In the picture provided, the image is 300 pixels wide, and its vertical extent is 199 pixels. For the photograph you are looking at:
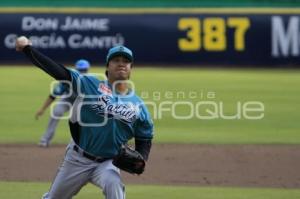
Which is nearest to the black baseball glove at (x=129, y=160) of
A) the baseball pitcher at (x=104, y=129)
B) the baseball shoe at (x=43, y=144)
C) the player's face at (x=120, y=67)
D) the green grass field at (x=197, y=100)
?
the baseball pitcher at (x=104, y=129)

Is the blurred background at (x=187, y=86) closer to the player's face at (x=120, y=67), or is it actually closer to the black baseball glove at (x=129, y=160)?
the black baseball glove at (x=129, y=160)

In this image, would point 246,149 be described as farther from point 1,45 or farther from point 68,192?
point 1,45

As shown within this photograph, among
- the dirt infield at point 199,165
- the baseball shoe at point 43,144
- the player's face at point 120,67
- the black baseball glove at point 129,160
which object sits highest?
the player's face at point 120,67

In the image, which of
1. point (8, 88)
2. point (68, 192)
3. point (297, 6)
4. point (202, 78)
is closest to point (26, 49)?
point (68, 192)

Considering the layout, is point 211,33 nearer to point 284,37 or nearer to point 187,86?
point 284,37

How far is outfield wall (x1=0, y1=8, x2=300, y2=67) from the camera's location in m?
25.4

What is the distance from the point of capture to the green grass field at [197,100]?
14586 mm

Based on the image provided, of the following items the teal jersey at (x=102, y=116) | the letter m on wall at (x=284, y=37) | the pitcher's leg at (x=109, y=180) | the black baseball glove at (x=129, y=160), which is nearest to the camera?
the pitcher's leg at (x=109, y=180)

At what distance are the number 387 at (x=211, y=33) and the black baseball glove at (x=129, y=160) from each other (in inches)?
748

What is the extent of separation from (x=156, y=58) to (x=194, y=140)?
1177 cm

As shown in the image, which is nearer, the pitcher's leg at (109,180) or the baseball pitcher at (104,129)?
the pitcher's leg at (109,180)

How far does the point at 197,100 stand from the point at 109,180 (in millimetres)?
12740

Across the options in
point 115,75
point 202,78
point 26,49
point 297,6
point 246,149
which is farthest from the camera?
point 297,6

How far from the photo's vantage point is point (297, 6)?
27.2m
